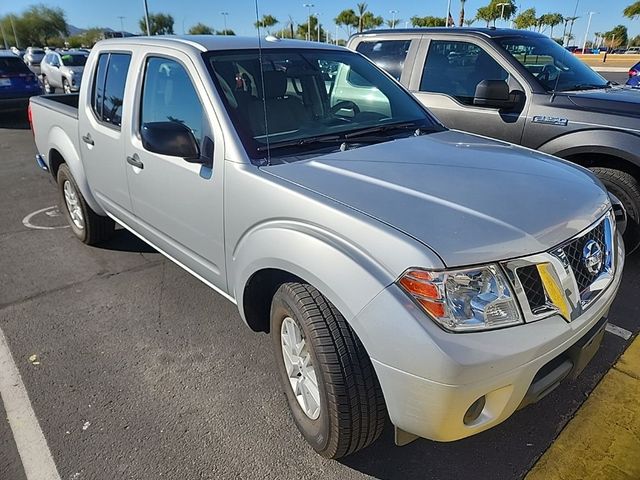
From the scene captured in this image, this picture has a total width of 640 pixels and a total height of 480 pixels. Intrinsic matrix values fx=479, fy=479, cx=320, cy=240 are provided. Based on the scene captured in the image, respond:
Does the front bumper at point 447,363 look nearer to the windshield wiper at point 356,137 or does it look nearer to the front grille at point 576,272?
the front grille at point 576,272

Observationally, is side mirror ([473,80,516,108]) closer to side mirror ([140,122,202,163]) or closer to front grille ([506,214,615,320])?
front grille ([506,214,615,320])

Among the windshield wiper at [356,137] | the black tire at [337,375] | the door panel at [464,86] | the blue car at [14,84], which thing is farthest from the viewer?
the blue car at [14,84]

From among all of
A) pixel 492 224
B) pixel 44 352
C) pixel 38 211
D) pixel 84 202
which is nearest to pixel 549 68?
pixel 492 224

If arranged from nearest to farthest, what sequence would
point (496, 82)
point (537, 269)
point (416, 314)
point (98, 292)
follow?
point (416, 314) → point (537, 269) → point (98, 292) → point (496, 82)

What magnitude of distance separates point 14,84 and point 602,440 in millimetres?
13990

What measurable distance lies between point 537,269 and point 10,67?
13.9m

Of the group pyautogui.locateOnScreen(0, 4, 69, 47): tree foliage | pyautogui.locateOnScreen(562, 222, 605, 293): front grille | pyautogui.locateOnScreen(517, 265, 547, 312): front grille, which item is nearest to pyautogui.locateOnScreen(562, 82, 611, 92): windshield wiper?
pyautogui.locateOnScreen(562, 222, 605, 293): front grille

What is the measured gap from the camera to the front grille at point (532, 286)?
1.70 m

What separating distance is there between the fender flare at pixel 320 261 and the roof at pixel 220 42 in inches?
50.0

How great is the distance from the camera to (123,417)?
243 cm

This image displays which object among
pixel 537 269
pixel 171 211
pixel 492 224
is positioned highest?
pixel 492 224

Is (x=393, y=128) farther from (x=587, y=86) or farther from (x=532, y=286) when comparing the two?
(x=587, y=86)

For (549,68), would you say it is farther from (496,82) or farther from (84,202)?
(84,202)

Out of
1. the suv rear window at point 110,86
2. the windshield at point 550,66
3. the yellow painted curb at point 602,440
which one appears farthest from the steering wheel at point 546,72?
the suv rear window at point 110,86
